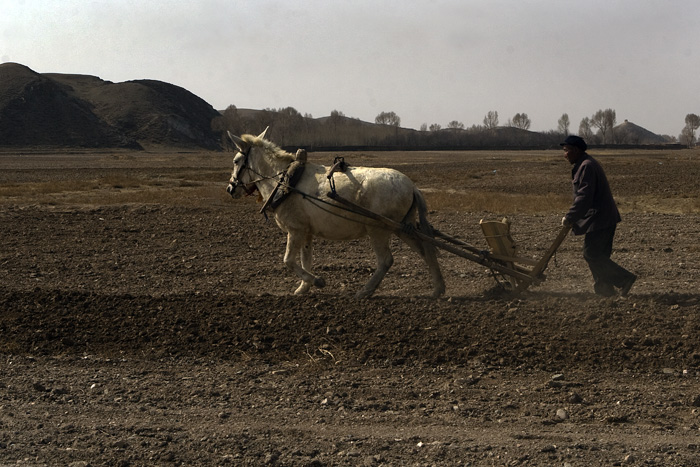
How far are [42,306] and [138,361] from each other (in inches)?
102

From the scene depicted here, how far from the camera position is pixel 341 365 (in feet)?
23.2

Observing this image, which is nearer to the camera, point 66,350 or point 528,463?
point 528,463

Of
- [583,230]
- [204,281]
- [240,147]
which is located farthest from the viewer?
[204,281]

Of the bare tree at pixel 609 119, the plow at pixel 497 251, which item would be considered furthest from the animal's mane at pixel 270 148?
the bare tree at pixel 609 119

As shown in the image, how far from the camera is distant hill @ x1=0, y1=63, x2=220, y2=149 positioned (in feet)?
413

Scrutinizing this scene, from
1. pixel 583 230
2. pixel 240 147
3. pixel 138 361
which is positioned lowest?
pixel 138 361

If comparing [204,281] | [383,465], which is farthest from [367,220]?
[383,465]

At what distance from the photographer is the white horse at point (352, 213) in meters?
9.40

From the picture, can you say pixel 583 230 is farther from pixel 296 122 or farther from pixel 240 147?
pixel 296 122

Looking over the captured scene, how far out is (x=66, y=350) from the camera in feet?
25.6

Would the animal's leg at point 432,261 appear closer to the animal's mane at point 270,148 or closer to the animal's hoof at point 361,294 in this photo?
the animal's hoof at point 361,294

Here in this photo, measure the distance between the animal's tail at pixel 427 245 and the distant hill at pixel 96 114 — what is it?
390ft

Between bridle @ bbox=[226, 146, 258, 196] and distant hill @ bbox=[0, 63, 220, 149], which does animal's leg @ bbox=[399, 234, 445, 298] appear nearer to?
bridle @ bbox=[226, 146, 258, 196]

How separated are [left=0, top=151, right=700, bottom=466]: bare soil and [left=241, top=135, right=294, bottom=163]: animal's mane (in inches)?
72.1
